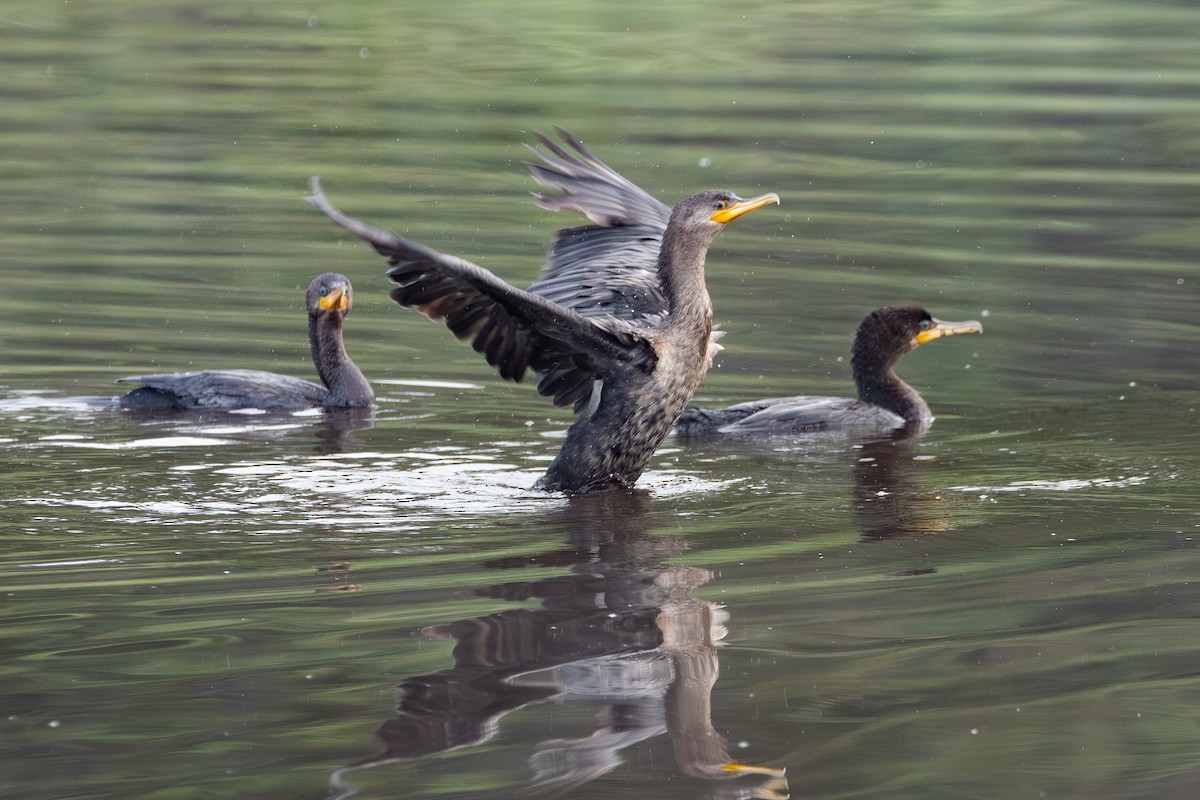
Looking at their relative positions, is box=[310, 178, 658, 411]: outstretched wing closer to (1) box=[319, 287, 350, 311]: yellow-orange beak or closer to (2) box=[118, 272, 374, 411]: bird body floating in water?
(2) box=[118, 272, 374, 411]: bird body floating in water

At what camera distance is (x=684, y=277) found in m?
7.28

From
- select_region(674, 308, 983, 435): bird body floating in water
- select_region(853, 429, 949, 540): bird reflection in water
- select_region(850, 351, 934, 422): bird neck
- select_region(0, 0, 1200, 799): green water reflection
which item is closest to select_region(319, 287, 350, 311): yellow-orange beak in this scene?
select_region(0, 0, 1200, 799): green water reflection

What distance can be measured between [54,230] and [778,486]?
7.77m

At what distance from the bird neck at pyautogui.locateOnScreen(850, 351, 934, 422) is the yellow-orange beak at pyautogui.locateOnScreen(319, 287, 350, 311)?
8.72 ft

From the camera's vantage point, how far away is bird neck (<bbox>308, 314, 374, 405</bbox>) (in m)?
9.43

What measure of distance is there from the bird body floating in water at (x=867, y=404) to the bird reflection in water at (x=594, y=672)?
7.98 feet

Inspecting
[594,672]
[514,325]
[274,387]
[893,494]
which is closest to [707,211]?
[514,325]

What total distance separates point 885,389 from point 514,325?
2.94m

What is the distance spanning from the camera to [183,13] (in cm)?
2309

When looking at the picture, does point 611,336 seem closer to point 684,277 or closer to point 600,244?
point 684,277

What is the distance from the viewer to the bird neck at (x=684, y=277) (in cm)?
725

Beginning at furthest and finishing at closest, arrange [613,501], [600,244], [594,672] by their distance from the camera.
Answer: [600,244] < [613,501] < [594,672]

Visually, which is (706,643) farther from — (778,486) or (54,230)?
(54,230)

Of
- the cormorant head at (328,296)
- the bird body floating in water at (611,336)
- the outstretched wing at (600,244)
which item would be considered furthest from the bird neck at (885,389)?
the cormorant head at (328,296)
